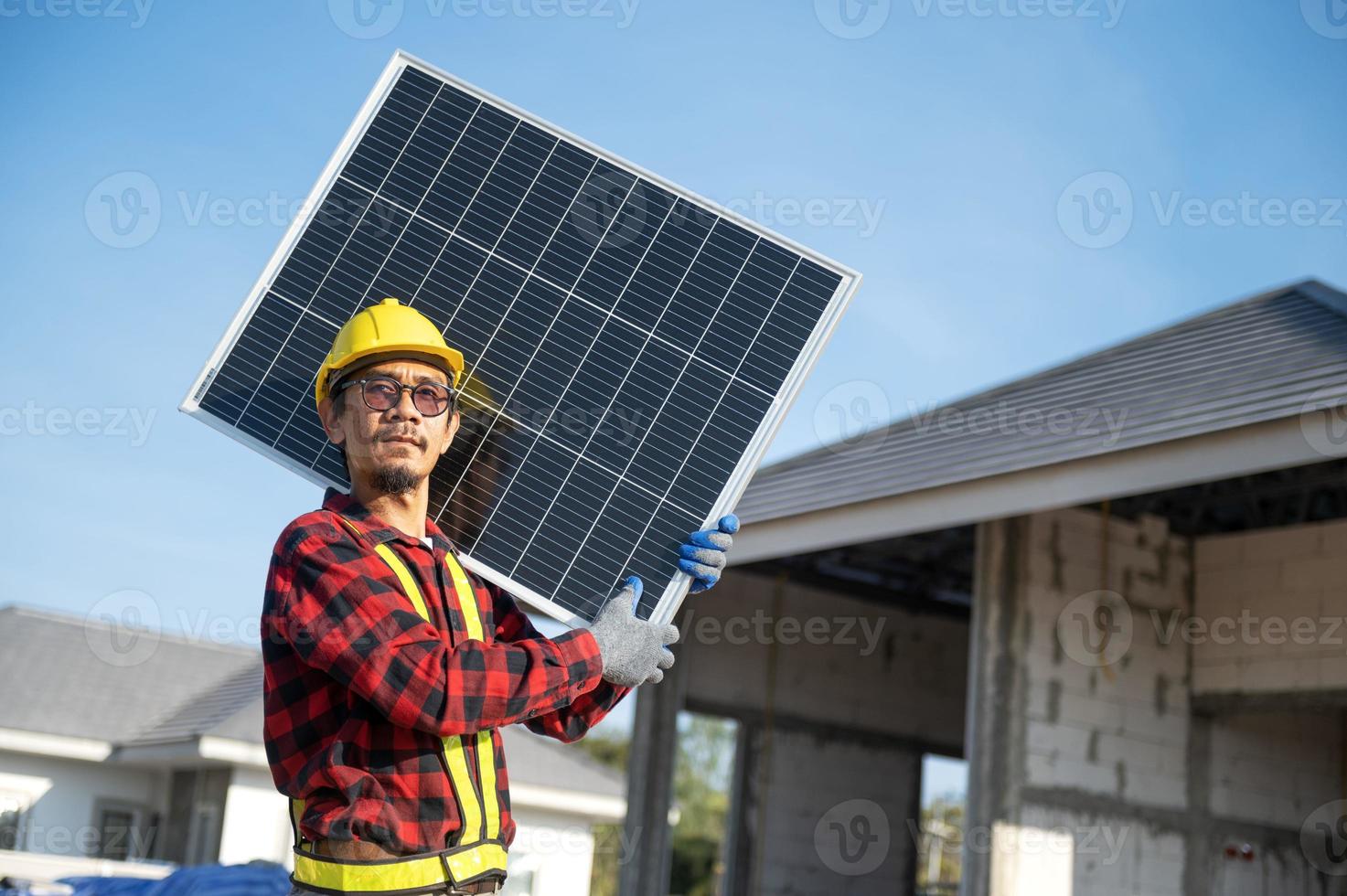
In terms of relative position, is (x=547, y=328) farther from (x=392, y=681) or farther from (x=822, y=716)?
(x=822, y=716)

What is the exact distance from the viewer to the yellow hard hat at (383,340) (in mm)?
3902

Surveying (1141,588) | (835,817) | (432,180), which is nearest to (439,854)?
(432,180)

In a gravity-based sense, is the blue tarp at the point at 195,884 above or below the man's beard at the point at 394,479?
below

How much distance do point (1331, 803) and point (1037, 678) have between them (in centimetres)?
498

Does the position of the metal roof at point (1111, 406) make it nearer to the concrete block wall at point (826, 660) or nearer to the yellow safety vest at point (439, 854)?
the concrete block wall at point (826, 660)

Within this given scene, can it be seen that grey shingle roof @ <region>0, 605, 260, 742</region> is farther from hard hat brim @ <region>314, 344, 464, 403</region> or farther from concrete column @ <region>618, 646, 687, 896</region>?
hard hat brim @ <region>314, 344, 464, 403</region>

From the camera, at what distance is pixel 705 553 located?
430 cm

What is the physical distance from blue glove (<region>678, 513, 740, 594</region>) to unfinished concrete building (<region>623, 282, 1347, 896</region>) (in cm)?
686

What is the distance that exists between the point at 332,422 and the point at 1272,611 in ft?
39.8

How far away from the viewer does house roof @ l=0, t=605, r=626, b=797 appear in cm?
2361

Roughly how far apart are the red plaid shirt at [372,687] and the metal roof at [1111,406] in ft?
26.1

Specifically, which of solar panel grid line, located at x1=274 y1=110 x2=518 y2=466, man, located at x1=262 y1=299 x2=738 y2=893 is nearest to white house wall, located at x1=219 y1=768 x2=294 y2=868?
solar panel grid line, located at x1=274 y1=110 x2=518 y2=466

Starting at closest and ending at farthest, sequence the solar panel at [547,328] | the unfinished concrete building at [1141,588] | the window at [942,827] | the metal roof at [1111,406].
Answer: the solar panel at [547,328], the metal roof at [1111,406], the unfinished concrete building at [1141,588], the window at [942,827]

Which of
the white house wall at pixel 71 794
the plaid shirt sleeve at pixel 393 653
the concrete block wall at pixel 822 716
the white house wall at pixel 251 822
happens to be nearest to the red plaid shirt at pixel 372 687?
the plaid shirt sleeve at pixel 393 653
